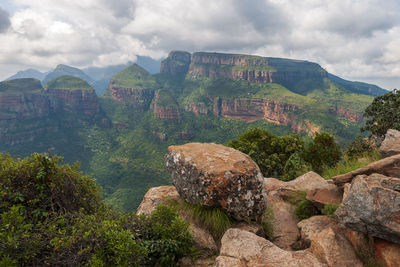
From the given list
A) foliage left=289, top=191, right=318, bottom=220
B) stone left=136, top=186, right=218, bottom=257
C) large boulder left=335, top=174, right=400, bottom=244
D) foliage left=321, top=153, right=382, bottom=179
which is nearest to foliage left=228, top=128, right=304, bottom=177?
foliage left=321, top=153, right=382, bottom=179

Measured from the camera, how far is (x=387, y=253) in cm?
516

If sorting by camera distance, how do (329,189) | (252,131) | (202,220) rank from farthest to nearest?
1. (252,131)
2. (329,189)
3. (202,220)

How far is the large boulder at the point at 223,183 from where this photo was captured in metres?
7.37

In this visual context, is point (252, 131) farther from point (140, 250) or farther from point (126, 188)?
point (126, 188)

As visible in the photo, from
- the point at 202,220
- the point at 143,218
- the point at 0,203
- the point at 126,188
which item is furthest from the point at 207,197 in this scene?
the point at 126,188

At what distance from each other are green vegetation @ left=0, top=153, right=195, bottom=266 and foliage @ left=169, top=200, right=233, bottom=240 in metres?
1.16

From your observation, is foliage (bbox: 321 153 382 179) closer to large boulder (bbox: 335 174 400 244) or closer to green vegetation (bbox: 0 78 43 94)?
large boulder (bbox: 335 174 400 244)

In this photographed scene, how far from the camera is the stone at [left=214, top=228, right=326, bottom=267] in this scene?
17.0 feet

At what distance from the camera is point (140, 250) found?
16.5ft

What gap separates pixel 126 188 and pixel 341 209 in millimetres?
131303

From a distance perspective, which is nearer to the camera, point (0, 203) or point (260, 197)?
point (0, 203)

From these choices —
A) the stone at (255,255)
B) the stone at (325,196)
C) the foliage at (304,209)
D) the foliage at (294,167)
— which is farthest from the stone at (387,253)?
the foliage at (294,167)

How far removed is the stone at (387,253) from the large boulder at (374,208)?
287 millimetres

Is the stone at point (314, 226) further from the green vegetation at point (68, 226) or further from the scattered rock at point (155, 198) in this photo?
the scattered rock at point (155, 198)
